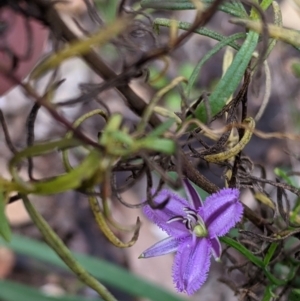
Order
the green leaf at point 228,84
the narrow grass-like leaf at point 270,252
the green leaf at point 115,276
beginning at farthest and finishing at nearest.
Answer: the green leaf at point 115,276
the narrow grass-like leaf at point 270,252
the green leaf at point 228,84

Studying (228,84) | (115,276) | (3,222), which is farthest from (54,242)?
(115,276)

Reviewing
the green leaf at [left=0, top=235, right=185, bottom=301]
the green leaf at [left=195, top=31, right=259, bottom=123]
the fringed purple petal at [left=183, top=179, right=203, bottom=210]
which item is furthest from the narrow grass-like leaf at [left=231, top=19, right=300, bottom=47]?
the green leaf at [left=0, top=235, right=185, bottom=301]

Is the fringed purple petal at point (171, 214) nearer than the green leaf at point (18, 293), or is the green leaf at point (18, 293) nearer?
the fringed purple petal at point (171, 214)

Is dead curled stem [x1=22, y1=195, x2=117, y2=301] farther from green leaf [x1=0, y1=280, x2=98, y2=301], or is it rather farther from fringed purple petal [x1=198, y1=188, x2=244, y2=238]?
green leaf [x1=0, y1=280, x2=98, y2=301]

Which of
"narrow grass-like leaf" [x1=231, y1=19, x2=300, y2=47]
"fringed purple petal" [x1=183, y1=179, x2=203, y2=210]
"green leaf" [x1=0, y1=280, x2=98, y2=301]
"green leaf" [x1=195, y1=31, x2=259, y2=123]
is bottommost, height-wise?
"green leaf" [x1=0, y1=280, x2=98, y2=301]

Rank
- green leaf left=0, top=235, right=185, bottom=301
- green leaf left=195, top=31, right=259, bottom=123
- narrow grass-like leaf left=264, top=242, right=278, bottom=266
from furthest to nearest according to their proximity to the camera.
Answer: green leaf left=0, top=235, right=185, bottom=301
narrow grass-like leaf left=264, top=242, right=278, bottom=266
green leaf left=195, top=31, right=259, bottom=123

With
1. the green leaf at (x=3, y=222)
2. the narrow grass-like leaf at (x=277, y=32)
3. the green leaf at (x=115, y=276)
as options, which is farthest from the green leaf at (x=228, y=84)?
the green leaf at (x=115, y=276)

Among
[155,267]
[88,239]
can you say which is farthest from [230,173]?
[88,239]

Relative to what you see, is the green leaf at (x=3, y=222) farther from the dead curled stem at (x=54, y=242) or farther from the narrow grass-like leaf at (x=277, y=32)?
the narrow grass-like leaf at (x=277, y=32)
